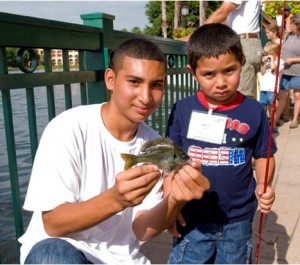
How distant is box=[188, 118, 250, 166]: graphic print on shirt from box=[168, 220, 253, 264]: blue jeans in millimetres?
391

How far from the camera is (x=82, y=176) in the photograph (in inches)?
83.5

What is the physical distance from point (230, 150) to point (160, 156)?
0.69m

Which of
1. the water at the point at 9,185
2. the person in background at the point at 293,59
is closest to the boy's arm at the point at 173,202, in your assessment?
the water at the point at 9,185

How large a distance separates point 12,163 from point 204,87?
4.19ft

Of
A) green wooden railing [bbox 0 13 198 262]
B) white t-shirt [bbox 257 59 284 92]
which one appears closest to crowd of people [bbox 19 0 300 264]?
green wooden railing [bbox 0 13 198 262]

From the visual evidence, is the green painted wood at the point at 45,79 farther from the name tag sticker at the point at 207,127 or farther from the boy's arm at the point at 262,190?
the boy's arm at the point at 262,190

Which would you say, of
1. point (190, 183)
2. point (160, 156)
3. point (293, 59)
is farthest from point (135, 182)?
point (293, 59)

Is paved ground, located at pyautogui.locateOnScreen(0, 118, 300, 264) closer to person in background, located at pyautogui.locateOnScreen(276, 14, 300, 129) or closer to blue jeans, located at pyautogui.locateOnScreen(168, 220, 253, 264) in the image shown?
blue jeans, located at pyautogui.locateOnScreen(168, 220, 253, 264)

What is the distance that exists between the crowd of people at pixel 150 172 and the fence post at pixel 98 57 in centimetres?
87

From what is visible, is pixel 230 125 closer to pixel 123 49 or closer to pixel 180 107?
pixel 180 107

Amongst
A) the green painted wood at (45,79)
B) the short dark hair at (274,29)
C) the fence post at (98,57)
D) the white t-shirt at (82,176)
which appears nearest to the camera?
the white t-shirt at (82,176)

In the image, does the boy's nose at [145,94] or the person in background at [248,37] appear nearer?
the boy's nose at [145,94]

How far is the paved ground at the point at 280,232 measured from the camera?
3.30 metres

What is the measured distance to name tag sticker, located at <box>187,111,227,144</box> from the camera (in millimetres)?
2434
